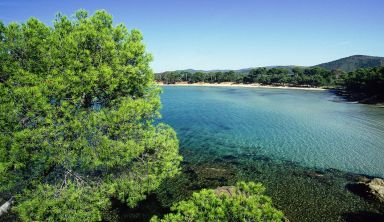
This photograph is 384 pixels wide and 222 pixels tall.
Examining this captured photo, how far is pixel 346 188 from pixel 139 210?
2795cm

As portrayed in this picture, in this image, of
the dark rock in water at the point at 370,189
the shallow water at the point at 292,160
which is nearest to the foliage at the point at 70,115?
the shallow water at the point at 292,160

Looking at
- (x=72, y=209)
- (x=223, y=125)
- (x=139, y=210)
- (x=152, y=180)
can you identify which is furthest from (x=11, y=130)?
(x=223, y=125)

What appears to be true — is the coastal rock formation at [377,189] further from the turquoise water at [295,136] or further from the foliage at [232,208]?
the foliage at [232,208]

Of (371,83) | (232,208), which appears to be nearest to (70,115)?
(232,208)

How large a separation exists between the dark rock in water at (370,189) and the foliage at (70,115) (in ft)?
92.3

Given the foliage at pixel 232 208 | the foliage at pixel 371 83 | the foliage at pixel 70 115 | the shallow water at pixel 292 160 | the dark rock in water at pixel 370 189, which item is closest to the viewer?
the foliage at pixel 232 208

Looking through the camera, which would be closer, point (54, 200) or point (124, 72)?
point (54, 200)

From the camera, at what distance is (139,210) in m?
27.6

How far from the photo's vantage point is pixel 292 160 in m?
43.6

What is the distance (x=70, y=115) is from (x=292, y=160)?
1532 inches

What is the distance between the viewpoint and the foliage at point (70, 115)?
14.9 metres

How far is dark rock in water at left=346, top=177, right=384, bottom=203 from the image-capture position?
30766 millimetres

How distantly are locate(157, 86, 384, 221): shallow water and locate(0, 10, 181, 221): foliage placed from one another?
14.6m

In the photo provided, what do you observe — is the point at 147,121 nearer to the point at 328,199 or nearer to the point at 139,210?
the point at 139,210
